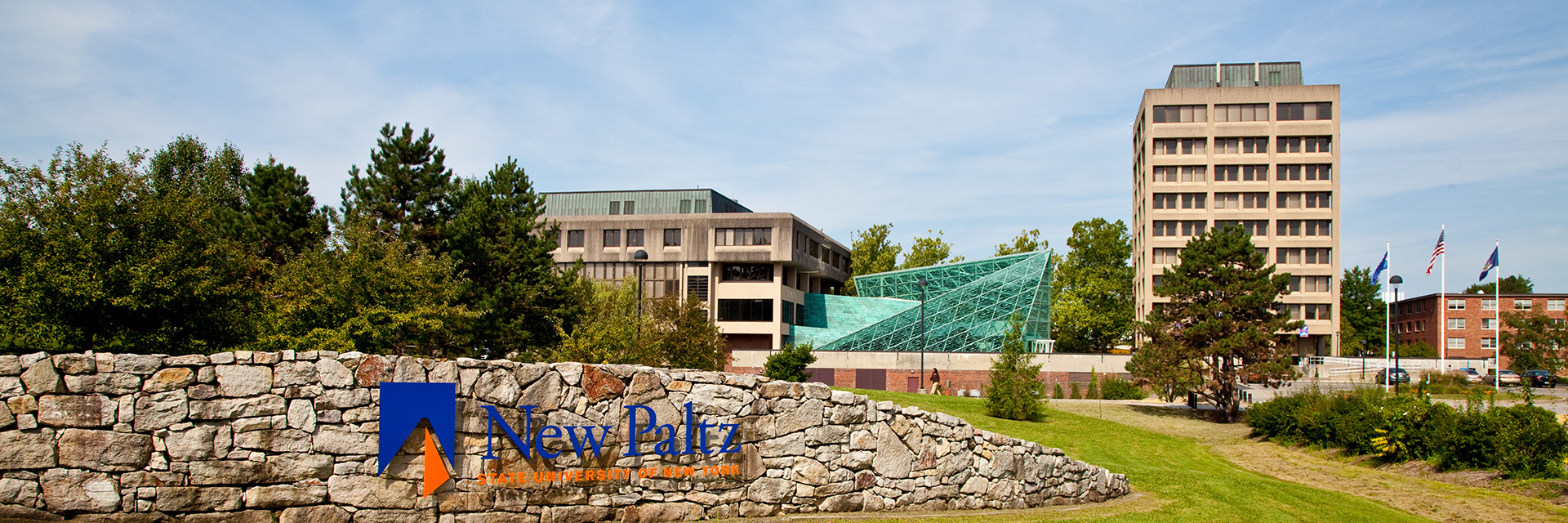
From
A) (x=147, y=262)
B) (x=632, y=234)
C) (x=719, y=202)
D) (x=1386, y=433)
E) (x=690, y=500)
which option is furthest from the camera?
(x=719, y=202)

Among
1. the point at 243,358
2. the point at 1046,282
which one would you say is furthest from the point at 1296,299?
the point at 243,358

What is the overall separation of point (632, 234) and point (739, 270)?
7635mm

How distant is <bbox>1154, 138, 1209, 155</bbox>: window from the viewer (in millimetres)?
76062

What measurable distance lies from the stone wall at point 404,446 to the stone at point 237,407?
1 centimetres

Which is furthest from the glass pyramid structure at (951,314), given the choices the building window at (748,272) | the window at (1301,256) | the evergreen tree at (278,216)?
the evergreen tree at (278,216)

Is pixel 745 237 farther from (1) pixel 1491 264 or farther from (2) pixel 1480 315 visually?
(2) pixel 1480 315

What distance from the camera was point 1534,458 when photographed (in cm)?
1806

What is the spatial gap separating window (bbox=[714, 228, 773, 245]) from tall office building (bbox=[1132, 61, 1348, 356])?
33.9 meters

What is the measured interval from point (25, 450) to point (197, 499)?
1.48 m

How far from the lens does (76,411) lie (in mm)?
8492

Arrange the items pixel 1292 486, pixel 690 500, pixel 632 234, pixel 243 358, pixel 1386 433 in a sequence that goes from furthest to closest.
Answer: pixel 632 234
pixel 1386 433
pixel 1292 486
pixel 690 500
pixel 243 358

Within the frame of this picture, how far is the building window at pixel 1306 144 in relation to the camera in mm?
74875

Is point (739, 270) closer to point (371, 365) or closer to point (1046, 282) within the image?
point (1046, 282)

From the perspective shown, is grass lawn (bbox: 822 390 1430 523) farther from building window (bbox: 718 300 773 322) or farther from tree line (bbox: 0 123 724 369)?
building window (bbox: 718 300 773 322)
